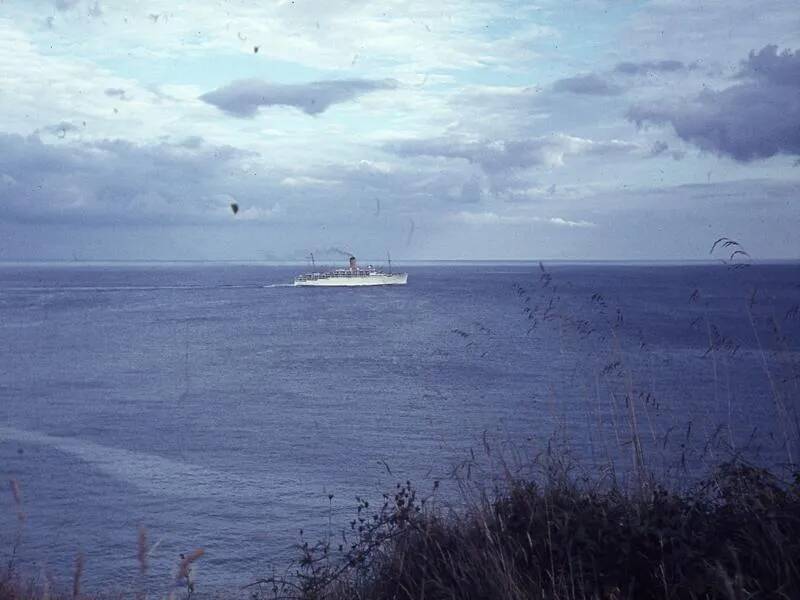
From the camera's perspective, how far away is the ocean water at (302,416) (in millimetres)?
13445

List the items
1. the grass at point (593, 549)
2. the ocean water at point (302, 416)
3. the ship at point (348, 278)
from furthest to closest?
1. the ship at point (348, 278)
2. the ocean water at point (302, 416)
3. the grass at point (593, 549)

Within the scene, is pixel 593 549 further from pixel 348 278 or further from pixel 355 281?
pixel 355 281

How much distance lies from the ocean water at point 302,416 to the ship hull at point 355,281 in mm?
82904

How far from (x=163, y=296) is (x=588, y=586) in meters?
121

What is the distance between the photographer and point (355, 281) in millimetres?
152125

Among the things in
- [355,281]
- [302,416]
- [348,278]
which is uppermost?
[348,278]

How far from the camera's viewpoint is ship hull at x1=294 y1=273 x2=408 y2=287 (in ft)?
488

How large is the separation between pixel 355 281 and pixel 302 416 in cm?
12434

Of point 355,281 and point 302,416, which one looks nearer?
point 302,416

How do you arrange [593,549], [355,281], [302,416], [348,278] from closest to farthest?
[593,549]
[302,416]
[348,278]
[355,281]

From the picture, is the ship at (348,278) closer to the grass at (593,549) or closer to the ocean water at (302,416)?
the ocean water at (302,416)

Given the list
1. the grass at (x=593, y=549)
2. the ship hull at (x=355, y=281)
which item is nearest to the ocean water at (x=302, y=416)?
the grass at (x=593, y=549)

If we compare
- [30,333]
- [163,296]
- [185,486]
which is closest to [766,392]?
[185,486]

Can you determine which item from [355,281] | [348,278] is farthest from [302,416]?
[355,281]
